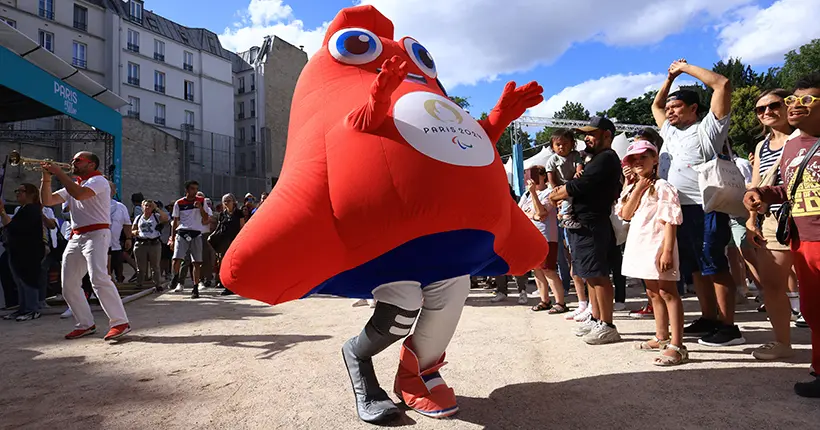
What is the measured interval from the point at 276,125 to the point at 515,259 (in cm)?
3809

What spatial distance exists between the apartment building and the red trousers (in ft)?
119

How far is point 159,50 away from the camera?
3241 cm

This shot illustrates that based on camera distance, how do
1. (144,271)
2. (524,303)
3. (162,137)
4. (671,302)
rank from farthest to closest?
(162,137)
(144,271)
(524,303)
(671,302)

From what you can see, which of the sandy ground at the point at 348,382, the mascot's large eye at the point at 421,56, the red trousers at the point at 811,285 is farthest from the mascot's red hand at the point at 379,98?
the red trousers at the point at 811,285

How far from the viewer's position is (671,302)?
3367 mm

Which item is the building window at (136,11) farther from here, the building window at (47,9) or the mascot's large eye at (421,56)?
the mascot's large eye at (421,56)

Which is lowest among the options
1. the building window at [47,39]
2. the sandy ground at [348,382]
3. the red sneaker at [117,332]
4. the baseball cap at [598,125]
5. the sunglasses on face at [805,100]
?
the sandy ground at [348,382]

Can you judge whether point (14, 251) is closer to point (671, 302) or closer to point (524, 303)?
point (524, 303)

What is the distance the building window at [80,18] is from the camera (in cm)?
2772

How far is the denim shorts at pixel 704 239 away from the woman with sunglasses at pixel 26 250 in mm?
7658

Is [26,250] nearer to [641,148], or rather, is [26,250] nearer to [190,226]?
[190,226]

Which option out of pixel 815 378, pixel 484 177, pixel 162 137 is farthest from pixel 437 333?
pixel 162 137

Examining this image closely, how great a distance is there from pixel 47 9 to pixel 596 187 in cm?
3321

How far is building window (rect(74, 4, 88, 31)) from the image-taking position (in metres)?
27.7
